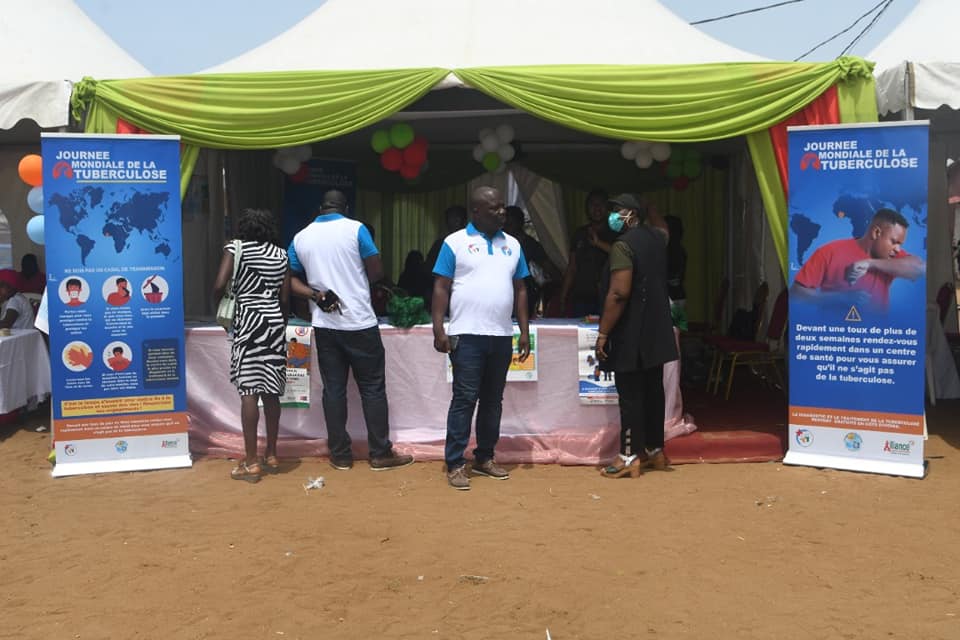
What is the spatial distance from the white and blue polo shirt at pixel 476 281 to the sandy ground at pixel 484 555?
916 millimetres

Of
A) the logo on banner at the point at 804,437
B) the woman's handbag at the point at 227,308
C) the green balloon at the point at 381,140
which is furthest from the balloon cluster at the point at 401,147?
the logo on banner at the point at 804,437

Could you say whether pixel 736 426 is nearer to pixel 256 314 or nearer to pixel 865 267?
pixel 865 267

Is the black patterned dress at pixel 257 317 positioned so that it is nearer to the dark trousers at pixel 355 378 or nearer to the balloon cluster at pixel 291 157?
the dark trousers at pixel 355 378

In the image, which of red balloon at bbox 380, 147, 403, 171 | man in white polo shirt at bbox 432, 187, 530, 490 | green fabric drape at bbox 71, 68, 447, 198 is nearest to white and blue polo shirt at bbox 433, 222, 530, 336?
man in white polo shirt at bbox 432, 187, 530, 490

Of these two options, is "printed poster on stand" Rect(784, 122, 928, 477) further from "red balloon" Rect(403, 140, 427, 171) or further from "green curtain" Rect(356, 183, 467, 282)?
"green curtain" Rect(356, 183, 467, 282)

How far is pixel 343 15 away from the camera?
7.07 m

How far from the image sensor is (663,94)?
5.71m

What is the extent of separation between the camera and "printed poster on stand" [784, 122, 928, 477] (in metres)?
5.27

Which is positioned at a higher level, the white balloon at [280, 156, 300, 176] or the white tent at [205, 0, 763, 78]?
the white tent at [205, 0, 763, 78]

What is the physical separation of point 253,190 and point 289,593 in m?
6.07

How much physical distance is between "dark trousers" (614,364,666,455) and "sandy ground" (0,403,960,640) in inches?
10.8

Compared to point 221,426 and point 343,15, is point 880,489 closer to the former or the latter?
point 221,426

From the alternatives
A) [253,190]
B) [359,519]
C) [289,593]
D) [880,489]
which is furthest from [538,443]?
[253,190]

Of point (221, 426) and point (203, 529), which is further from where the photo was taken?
point (221, 426)
